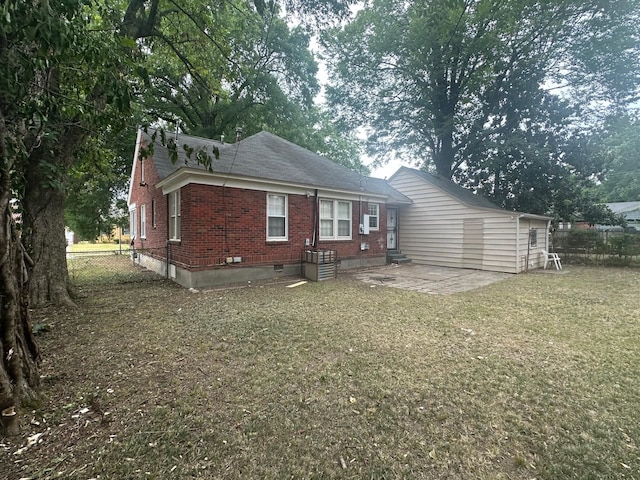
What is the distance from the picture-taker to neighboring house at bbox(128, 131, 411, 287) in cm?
782

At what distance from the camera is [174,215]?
9195 mm

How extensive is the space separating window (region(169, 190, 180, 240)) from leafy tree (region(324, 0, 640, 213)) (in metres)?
13.1

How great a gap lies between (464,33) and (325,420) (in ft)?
67.1

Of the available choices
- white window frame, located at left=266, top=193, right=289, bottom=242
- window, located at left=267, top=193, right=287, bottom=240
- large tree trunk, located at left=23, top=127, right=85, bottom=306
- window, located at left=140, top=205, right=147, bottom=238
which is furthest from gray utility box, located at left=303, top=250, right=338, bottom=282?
window, located at left=140, top=205, right=147, bottom=238

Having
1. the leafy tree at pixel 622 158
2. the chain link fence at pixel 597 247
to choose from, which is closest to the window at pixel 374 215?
the chain link fence at pixel 597 247

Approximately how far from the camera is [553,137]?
1631 centimetres

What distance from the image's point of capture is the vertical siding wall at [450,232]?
11258 millimetres

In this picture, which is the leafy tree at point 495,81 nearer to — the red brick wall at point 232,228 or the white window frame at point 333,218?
the white window frame at point 333,218

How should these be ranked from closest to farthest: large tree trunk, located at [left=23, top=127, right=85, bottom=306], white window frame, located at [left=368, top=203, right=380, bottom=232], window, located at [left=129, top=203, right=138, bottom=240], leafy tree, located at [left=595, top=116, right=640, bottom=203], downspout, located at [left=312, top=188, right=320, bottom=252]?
large tree trunk, located at [left=23, top=127, right=85, bottom=306] → downspout, located at [left=312, top=188, right=320, bottom=252] → white window frame, located at [left=368, top=203, right=380, bottom=232] → window, located at [left=129, top=203, right=138, bottom=240] → leafy tree, located at [left=595, top=116, right=640, bottom=203]

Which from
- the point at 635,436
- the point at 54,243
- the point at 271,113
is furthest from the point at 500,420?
the point at 271,113

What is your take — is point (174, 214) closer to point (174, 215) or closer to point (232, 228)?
point (174, 215)

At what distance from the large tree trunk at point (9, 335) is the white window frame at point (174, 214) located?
6.34 meters

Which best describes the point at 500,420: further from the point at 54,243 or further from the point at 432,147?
the point at 432,147

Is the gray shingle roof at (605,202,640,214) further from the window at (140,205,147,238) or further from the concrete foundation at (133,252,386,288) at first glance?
the window at (140,205,147,238)
